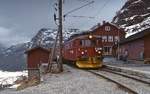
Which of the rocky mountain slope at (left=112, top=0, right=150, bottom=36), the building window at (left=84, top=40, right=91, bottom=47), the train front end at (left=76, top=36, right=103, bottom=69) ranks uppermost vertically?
the rocky mountain slope at (left=112, top=0, right=150, bottom=36)

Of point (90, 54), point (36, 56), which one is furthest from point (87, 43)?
point (36, 56)

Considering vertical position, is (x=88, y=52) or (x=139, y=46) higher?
(x=139, y=46)

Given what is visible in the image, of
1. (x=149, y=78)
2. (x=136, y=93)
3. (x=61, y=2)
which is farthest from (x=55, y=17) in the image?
(x=136, y=93)

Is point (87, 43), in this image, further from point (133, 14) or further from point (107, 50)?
point (133, 14)

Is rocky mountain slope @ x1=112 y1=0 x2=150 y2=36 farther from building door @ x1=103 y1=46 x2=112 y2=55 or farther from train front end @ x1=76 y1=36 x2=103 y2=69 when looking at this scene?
train front end @ x1=76 y1=36 x2=103 y2=69

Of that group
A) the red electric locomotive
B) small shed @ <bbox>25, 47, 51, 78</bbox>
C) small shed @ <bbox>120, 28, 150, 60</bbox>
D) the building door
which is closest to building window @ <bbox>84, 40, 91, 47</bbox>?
the red electric locomotive

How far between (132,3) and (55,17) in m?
156

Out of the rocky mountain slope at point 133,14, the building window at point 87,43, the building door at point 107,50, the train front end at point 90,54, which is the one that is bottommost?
the train front end at point 90,54

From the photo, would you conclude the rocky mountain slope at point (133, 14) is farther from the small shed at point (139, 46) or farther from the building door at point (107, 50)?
the small shed at point (139, 46)

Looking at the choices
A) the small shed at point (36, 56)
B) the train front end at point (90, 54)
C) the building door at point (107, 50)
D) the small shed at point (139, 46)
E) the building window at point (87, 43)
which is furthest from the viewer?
the building door at point (107, 50)

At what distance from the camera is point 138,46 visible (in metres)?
54.6

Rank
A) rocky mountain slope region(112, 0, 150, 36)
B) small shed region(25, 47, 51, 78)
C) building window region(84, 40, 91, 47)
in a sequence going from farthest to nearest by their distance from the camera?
rocky mountain slope region(112, 0, 150, 36) → small shed region(25, 47, 51, 78) → building window region(84, 40, 91, 47)

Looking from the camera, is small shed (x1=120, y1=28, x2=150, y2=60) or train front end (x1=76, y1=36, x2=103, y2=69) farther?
small shed (x1=120, y1=28, x2=150, y2=60)

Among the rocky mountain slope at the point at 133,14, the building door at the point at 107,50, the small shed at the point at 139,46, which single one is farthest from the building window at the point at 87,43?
the rocky mountain slope at the point at 133,14
